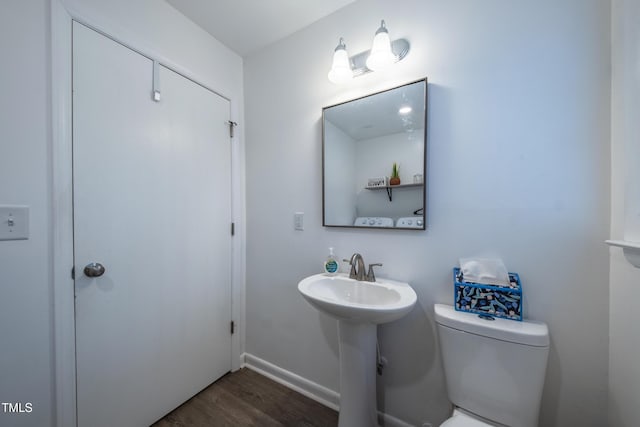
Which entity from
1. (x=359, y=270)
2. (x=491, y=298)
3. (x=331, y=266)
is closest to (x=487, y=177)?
(x=491, y=298)

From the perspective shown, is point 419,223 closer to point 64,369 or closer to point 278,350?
point 278,350

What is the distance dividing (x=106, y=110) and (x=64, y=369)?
117cm

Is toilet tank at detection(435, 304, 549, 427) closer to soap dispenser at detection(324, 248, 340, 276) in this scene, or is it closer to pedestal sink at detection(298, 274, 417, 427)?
pedestal sink at detection(298, 274, 417, 427)

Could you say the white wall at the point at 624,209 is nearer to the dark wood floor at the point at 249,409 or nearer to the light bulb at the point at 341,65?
the light bulb at the point at 341,65

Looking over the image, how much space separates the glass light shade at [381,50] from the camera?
1133 mm

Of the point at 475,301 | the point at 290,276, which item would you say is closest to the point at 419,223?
the point at 475,301

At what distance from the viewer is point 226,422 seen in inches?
51.0

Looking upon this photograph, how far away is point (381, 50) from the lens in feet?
3.73

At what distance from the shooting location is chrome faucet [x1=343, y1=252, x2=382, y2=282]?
4.00 feet

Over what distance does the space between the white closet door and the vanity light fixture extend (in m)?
0.89

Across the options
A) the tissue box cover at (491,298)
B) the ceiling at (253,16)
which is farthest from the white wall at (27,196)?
the tissue box cover at (491,298)

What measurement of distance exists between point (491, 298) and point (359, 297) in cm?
57

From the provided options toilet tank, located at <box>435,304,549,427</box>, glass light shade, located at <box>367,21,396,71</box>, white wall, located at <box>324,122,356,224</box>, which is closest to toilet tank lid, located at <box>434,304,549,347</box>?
toilet tank, located at <box>435,304,549,427</box>

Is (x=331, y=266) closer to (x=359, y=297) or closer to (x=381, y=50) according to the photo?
(x=359, y=297)
